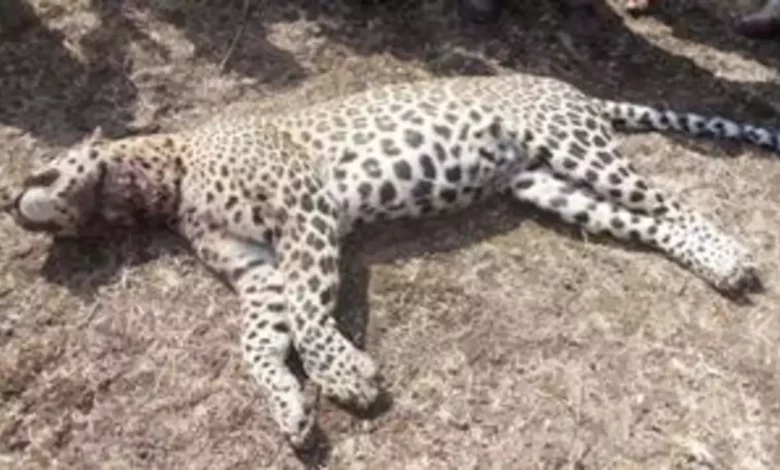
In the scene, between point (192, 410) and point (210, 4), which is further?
point (210, 4)

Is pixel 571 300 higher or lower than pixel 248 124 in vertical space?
lower

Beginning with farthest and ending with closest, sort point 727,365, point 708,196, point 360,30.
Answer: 1. point 360,30
2. point 708,196
3. point 727,365

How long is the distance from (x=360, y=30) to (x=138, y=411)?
2.84 meters

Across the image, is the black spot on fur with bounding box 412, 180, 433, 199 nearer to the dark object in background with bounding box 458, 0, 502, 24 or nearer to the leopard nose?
the leopard nose

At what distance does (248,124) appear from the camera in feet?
20.1

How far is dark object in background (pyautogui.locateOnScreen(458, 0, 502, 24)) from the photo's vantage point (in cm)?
748

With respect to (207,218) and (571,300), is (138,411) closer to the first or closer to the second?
(207,218)

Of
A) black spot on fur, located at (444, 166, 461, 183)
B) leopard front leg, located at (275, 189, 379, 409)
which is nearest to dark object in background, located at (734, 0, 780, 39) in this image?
black spot on fur, located at (444, 166, 461, 183)

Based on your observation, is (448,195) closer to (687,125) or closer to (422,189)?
(422,189)

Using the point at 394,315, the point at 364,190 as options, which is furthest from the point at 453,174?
the point at 394,315

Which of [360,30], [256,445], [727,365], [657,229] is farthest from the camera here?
[360,30]

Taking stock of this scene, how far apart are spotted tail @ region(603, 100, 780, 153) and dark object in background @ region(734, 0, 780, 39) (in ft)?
3.79

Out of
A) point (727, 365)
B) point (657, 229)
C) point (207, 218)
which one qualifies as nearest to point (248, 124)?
point (207, 218)

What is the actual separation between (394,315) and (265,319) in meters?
0.58
